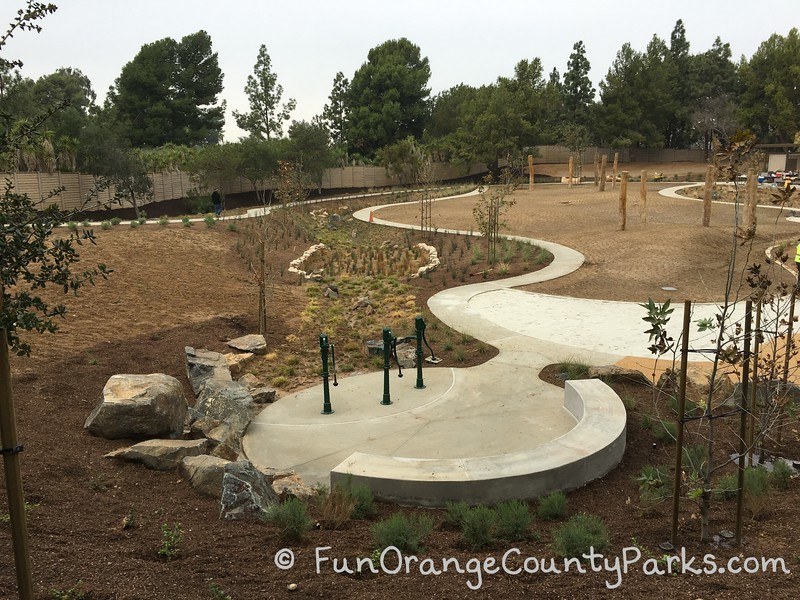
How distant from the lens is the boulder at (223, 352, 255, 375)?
1048 centimetres

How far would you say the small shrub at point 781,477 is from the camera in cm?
593

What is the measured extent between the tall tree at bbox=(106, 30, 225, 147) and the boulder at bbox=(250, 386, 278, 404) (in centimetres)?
4901

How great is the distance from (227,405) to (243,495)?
2926 mm

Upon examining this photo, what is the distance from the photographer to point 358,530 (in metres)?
5.37

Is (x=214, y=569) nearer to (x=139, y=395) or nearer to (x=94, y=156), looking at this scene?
(x=139, y=395)

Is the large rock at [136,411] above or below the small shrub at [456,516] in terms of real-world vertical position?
above

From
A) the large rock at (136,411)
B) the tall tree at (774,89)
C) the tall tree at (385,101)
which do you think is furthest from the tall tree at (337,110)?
the large rock at (136,411)

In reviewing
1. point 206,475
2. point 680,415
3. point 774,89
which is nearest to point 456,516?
point 680,415

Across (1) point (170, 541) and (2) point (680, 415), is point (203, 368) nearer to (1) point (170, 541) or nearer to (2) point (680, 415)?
(1) point (170, 541)

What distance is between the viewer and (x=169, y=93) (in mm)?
56844

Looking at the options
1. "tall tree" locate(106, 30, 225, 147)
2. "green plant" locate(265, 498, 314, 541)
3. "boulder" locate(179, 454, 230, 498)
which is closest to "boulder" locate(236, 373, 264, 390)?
"boulder" locate(179, 454, 230, 498)

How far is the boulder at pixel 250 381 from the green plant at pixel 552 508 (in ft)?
16.9

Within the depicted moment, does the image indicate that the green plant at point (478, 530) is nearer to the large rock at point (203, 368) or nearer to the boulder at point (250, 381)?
the large rock at point (203, 368)

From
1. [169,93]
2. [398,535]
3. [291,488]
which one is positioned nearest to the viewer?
[398,535]
